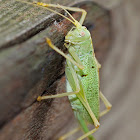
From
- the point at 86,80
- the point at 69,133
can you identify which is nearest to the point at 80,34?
the point at 86,80

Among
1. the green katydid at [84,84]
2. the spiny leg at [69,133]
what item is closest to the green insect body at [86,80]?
the green katydid at [84,84]

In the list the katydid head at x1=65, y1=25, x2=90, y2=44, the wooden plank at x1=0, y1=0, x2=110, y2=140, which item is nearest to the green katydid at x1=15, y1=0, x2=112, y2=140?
the katydid head at x1=65, y1=25, x2=90, y2=44

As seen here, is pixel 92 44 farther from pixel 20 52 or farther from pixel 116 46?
pixel 20 52

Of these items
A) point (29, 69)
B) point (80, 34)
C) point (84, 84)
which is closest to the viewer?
point (29, 69)

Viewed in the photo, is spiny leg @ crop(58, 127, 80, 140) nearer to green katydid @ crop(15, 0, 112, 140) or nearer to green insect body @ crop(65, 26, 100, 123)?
green katydid @ crop(15, 0, 112, 140)

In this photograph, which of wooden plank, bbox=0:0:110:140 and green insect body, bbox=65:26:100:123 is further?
green insect body, bbox=65:26:100:123

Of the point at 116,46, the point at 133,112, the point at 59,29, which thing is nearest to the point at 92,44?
the point at 116,46

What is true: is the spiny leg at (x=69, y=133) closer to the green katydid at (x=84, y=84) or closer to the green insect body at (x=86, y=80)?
the green katydid at (x=84, y=84)

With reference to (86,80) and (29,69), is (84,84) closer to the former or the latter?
(86,80)

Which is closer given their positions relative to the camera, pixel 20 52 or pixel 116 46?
pixel 20 52
